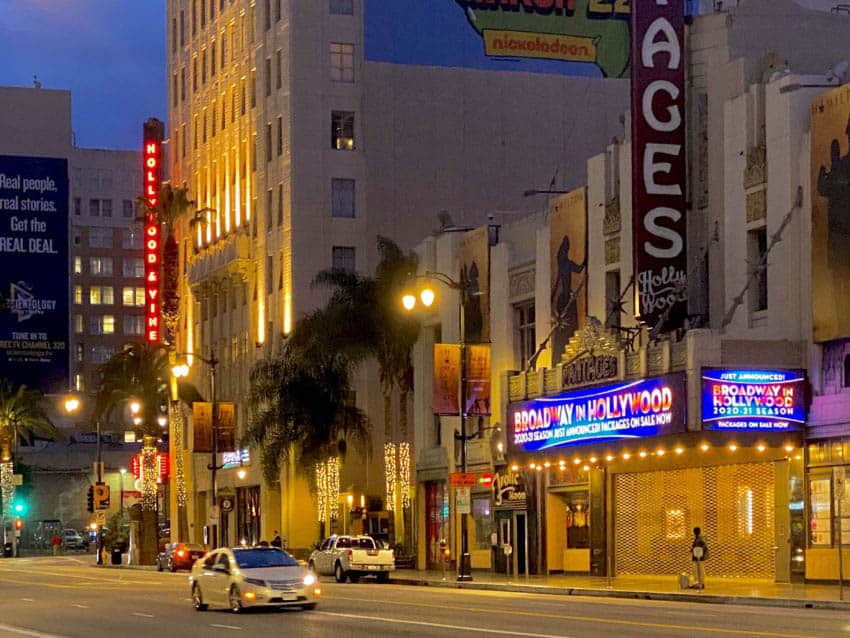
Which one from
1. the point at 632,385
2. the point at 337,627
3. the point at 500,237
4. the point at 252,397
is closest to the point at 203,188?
the point at 252,397

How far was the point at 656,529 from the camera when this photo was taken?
2162 inches

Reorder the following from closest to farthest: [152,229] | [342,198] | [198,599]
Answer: [198,599] → [342,198] → [152,229]

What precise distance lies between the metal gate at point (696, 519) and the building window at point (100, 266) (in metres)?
137

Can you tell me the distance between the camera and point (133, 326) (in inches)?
7485

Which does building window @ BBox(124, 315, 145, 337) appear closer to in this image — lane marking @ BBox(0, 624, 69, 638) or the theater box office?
the theater box office

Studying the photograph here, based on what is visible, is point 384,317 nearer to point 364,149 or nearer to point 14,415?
point 364,149

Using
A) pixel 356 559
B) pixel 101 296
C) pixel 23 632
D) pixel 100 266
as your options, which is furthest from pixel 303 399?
pixel 101 296

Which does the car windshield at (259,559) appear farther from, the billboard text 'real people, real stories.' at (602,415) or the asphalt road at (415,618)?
the billboard text 'real people, real stories.' at (602,415)

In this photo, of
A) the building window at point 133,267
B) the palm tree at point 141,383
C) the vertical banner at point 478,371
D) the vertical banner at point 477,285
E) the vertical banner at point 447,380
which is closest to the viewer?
the vertical banner at point 447,380

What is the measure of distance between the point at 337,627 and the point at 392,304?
41167 mm

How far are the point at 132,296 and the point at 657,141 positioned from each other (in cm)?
14340

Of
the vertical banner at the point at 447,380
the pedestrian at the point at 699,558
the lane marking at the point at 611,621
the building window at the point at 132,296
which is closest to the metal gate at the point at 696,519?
the pedestrian at the point at 699,558

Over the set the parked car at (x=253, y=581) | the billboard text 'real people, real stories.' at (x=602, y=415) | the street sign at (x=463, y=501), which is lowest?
the parked car at (x=253, y=581)

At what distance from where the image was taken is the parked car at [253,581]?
1400 inches
